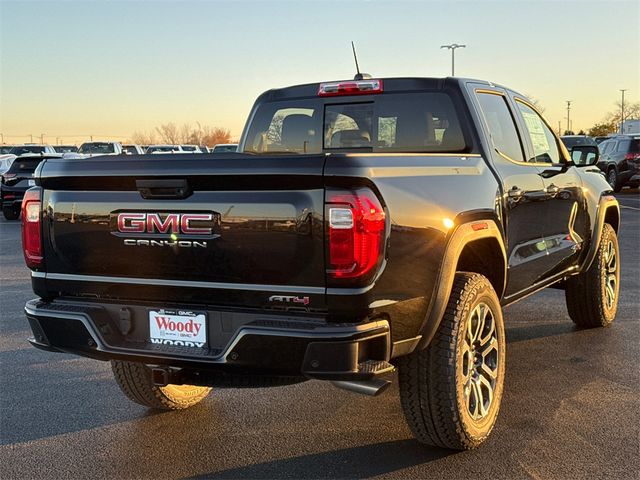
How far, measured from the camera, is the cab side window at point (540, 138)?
508 centimetres

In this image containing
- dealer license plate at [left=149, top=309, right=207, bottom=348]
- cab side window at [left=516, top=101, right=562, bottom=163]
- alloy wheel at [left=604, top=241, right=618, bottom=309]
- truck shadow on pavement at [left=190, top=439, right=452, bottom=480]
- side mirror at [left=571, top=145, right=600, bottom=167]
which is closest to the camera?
dealer license plate at [left=149, top=309, right=207, bottom=348]

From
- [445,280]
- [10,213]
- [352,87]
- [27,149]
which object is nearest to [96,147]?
[27,149]

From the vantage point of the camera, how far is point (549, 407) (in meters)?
4.22

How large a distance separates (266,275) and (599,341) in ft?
11.9

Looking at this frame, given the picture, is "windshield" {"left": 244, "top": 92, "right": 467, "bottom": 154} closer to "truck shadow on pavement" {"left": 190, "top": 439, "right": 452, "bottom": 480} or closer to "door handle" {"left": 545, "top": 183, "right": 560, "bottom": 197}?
"door handle" {"left": 545, "top": 183, "right": 560, "bottom": 197}

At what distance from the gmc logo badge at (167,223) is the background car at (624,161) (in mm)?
20940

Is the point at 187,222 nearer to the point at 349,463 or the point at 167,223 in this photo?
the point at 167,223

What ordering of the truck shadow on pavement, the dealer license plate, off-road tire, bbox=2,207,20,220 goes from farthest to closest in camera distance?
off-road tire, bbox=2,207,20,220 < the truck shadow on pavement < the dealer license plate

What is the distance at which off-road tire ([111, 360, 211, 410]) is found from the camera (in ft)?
13.5

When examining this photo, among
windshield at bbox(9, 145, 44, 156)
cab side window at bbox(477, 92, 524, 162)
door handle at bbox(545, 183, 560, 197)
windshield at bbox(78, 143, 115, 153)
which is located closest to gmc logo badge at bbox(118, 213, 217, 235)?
cab side window at bbox(477, 92, 524, 162)

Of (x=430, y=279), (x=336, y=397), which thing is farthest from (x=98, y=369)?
(x=430, y=279)

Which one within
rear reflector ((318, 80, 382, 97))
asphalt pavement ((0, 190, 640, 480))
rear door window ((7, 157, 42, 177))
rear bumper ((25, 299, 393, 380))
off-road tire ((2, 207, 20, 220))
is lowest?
off-road tire ((2, 207, 20, 220))

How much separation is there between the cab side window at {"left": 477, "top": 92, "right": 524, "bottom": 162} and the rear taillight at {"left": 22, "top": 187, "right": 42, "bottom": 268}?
262 centimetres

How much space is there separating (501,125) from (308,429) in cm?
228
